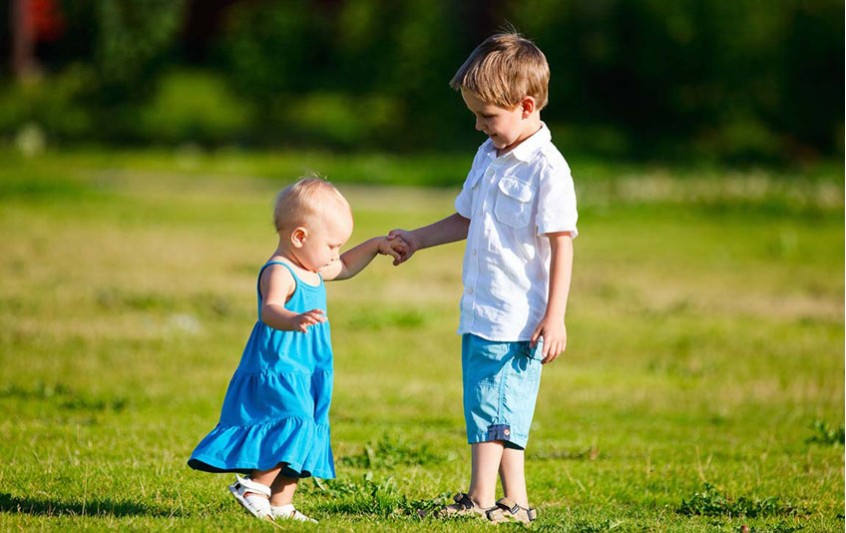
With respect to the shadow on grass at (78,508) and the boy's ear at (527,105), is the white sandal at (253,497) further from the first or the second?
the boy's ear at (527,105)

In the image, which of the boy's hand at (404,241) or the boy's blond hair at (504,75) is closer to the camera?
the boy's blond hair at (504,75)

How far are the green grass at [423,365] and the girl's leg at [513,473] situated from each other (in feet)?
0.72

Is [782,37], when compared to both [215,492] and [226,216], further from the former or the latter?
[215,492]

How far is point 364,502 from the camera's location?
204 inches

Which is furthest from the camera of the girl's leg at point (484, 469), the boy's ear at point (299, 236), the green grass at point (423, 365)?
the green grass at point (423, 365)

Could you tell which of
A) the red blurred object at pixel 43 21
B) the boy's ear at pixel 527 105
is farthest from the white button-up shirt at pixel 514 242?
the red blurred object at pixel 43 21

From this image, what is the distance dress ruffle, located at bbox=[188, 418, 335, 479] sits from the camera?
4.62m

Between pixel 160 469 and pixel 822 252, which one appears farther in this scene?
pixel 822 252

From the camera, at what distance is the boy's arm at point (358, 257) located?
16.7ft

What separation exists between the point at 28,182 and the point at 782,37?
51.0 ft

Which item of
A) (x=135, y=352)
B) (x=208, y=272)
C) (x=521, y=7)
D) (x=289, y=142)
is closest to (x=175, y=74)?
(x=289, y=142)

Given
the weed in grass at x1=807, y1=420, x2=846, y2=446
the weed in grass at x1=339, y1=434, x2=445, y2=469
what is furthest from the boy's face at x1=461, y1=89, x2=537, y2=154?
the weed in grass at x1=807, y1=420, x2=846, y2=446

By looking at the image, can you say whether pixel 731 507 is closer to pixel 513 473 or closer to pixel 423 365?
pixel 513 473

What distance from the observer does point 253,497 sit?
471 centimetres
